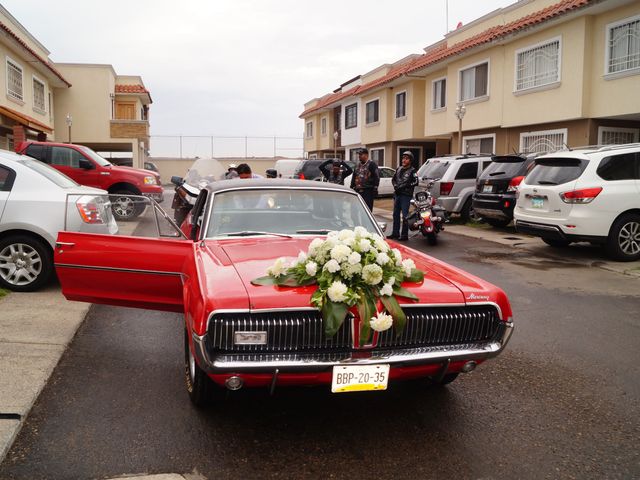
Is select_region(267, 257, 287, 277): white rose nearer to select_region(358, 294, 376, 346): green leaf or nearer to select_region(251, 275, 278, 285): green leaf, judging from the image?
select_region(251, 275, 278, 285): green leaf

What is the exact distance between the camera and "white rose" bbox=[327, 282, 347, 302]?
125 inches

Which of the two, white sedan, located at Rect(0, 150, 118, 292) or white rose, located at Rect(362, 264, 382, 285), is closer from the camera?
white rose, located at Rect(362, 264, 382, 285)

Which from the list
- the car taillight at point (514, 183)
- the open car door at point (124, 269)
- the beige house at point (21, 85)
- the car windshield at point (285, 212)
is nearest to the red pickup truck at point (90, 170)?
the beige house at point (21, 85)

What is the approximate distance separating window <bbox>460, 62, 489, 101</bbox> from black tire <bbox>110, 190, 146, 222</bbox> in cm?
1718

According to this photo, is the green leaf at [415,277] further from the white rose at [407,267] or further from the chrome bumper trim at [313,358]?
the chrome bumper trim at [313,358]

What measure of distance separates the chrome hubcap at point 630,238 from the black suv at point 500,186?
3.36m

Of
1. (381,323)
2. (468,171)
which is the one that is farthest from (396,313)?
(468,171)

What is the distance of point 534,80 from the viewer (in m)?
18.2

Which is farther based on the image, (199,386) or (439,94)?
(439,94)

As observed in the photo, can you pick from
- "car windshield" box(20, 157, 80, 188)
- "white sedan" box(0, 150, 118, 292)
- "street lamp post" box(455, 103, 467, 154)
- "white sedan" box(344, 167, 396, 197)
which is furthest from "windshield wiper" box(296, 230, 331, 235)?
"white sedan" box(344, 167, 396, 197)

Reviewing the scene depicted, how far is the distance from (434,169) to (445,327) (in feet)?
41.4

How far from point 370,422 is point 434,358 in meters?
0.72

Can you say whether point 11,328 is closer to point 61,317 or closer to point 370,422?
point 61,317

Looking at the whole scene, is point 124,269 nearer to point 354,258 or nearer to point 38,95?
point 354,258
